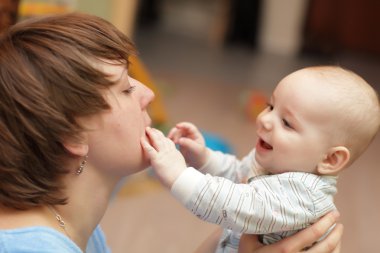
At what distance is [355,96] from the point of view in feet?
3.65

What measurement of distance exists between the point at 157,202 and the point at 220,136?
2.09ft

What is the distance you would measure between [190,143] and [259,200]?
0.23m

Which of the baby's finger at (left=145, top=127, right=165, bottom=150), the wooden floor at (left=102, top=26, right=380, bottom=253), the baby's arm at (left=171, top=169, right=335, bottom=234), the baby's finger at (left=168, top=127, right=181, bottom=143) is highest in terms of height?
the baby's finger at (left=145, top=127, right=165, bottom=150)

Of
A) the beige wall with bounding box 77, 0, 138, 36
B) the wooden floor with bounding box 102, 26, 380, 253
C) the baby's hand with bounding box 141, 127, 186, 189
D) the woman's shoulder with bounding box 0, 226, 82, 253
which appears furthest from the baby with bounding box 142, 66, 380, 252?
the beige wall with bounding box 77, 0, 138, 36

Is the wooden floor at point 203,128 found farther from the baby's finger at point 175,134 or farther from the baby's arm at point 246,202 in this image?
the baby's arm at point 246,202

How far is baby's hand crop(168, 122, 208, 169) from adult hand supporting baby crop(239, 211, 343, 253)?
190 millimetres

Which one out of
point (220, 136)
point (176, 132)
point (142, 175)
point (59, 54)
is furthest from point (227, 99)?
point (59, 54)

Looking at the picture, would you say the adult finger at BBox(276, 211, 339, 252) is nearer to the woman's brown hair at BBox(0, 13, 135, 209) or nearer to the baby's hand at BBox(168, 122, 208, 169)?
the baby's hand at BBox(168, 122, 208, 169)

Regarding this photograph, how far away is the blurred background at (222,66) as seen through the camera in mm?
2496

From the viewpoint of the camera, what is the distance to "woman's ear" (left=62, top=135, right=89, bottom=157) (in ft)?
3.31

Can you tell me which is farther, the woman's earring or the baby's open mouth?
the baby's open mouth

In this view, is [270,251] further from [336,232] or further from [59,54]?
[59,54]

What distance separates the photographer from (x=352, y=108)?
1.11 m

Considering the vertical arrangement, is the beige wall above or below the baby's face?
below
